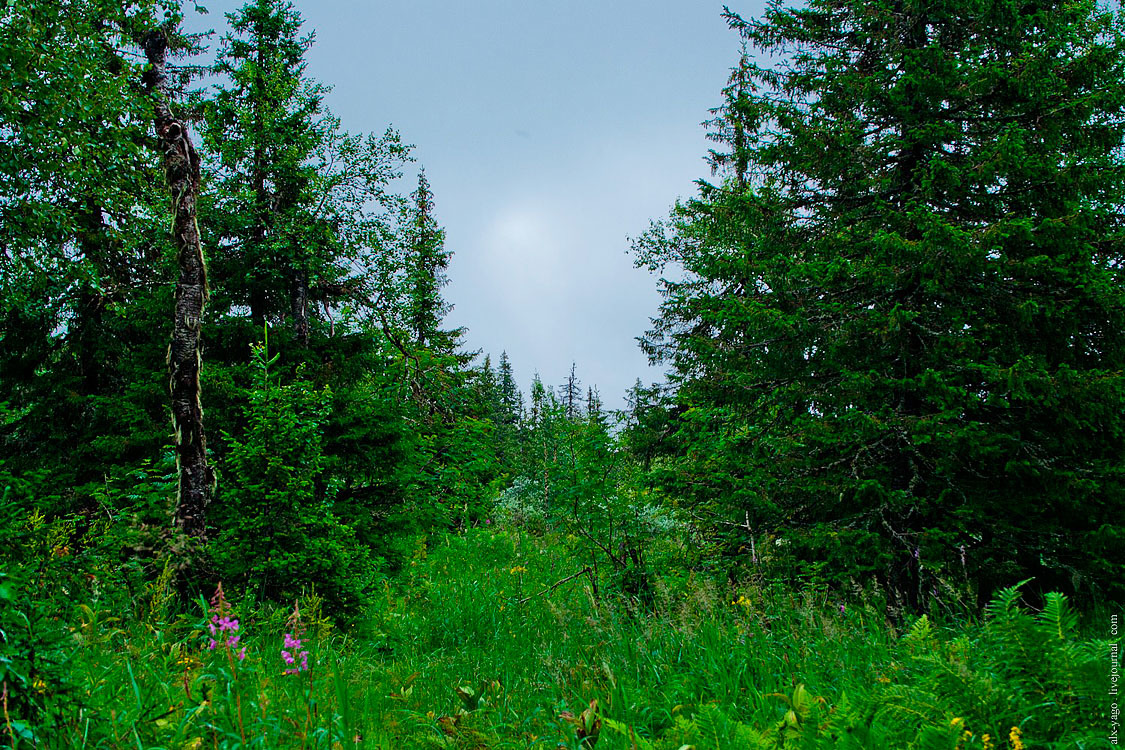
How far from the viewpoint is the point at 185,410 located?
521 cm

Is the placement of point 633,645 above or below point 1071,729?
below

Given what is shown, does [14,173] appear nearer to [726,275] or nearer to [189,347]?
[189,347]

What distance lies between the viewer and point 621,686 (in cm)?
288

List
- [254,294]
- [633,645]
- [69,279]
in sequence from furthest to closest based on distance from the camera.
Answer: [254,294]
[69,279]
[633,645]

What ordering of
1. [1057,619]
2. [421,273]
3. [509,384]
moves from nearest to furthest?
1. [1057,619]
2. [421,273]
3. [509,384]

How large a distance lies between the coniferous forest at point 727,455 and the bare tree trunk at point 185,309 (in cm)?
3

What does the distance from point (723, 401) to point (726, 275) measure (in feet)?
5.23

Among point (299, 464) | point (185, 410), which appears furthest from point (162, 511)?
point (299, 464)

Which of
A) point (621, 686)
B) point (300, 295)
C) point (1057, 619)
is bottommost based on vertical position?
point (621, 686)

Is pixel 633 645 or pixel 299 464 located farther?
pixel 299 464

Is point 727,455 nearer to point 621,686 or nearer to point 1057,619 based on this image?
point 621,686

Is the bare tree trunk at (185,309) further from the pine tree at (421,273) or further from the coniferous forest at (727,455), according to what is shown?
the pine tree at (421,273)

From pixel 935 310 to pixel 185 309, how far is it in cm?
777

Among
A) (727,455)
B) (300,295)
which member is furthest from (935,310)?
(300,295)
